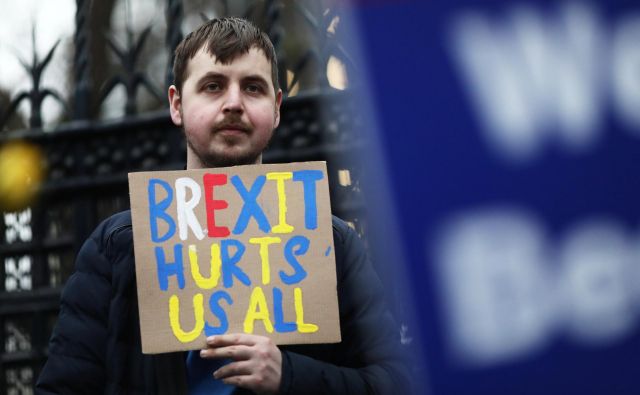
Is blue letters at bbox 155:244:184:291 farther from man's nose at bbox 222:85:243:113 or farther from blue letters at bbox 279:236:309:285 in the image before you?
man's nose at bbox 222:85:243:113

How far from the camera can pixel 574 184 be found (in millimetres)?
890

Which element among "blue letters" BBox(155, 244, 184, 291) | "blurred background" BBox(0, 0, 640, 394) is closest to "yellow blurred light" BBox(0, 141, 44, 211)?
"blue letters" BBox(155, 244, 184, 291)

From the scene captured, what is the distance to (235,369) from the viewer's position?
1600 mm

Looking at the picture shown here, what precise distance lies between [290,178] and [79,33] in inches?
95.5

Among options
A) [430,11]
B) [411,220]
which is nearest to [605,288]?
[411,220]

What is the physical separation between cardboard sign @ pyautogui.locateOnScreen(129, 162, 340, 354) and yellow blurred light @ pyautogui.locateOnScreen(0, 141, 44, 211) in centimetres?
230

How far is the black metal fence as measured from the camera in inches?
146

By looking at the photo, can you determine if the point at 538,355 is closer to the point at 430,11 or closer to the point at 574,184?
the point at 574,184

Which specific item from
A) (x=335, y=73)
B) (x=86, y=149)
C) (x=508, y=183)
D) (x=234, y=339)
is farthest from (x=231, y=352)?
(x=86, y=149)

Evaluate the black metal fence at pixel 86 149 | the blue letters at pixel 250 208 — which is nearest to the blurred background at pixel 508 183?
the blue letters at pixel 250 208

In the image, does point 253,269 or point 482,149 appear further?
point 253,269

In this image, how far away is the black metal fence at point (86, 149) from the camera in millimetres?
3715

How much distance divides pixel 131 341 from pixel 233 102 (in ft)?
1.79

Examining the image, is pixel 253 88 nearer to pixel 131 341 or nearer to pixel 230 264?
pixel 230 264
